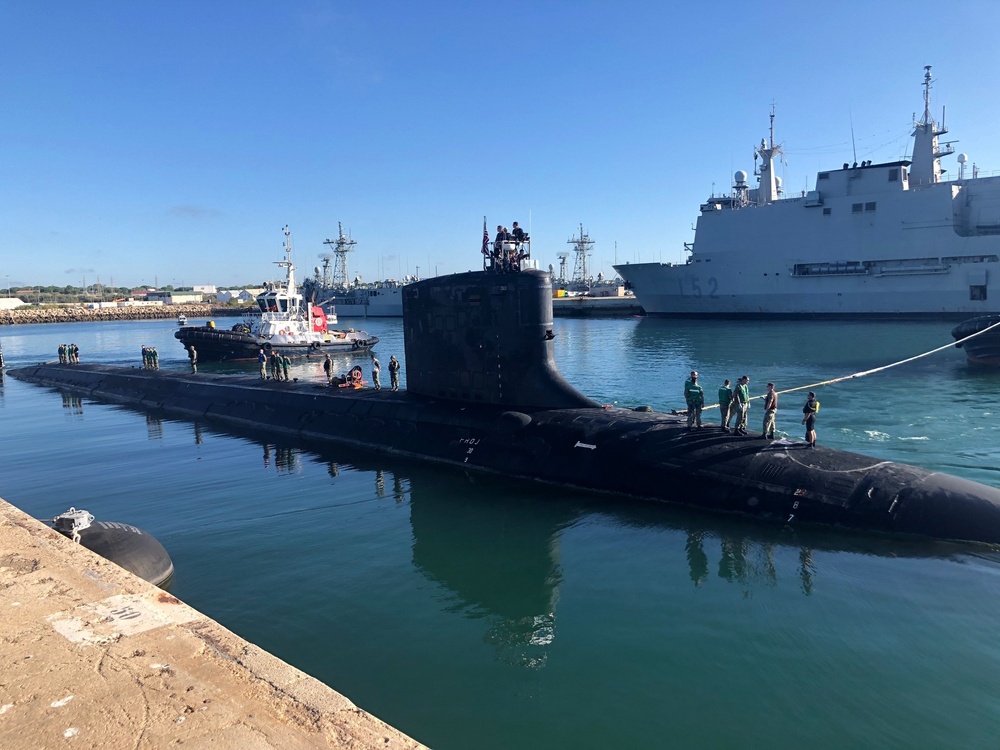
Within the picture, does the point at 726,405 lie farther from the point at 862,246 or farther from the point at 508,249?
the point at 862,246

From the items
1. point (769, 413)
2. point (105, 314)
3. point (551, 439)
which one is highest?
point (105, 314)

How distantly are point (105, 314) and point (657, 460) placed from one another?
133188 millimetres

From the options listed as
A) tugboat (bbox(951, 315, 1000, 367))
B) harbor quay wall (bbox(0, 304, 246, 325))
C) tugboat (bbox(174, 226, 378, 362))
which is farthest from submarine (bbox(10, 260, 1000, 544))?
harbor quay wall (bbox(0, 304, 246, 325))

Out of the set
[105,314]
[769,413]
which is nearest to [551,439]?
[769,413]

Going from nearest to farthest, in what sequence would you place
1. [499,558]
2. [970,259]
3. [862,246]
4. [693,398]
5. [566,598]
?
[566,598], [499,558], [693,398], [970,259], [862,246]

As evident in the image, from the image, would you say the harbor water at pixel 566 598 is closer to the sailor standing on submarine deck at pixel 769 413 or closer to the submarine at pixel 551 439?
the submarine at pixel 551 439

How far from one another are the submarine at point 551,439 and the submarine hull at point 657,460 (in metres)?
0.02

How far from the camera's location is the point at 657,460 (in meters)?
11.6

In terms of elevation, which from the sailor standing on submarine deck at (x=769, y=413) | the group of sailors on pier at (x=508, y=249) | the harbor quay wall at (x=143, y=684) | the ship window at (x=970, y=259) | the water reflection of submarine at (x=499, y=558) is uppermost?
the ship window at (x=970, y=259)

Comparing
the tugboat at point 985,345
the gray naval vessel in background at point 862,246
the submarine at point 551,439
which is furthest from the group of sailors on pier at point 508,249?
the gray naval vessel in background at point 862,246

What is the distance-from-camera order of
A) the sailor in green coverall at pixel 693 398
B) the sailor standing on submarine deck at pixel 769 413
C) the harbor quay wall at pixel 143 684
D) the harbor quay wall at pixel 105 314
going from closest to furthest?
the harbor quay wall at pixel 143 684
the sailor standing on submarine deck at pixel 769 413
the sailor in green coverall at pixel 693 398
the harbor quay wall at pixel 105 314

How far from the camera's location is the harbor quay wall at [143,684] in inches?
178

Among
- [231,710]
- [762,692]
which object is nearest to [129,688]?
[231,710]

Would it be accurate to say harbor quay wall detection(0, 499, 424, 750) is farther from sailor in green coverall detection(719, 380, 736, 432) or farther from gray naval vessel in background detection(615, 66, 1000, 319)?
gray naval vessel in background detection(615, 66, 1000, 319)
